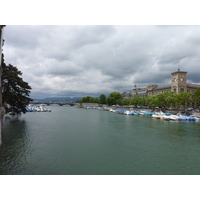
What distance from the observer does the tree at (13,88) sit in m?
34.9

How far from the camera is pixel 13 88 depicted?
1451 inches

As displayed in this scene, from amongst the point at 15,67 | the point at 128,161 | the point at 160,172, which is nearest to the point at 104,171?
the point at 128,161

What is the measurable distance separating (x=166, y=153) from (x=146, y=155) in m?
2.77

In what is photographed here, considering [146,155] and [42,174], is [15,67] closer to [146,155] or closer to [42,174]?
[42,174]

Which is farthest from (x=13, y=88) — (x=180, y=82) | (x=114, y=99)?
(x=114, y=99)

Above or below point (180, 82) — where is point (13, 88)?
below

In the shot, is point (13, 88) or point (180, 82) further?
point (180, 82)

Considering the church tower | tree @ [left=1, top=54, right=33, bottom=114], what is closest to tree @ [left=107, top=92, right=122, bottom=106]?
the church tower

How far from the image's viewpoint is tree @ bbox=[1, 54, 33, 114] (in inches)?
1373

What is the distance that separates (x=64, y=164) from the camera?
556 inches

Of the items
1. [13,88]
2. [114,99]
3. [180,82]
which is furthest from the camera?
[114,99]

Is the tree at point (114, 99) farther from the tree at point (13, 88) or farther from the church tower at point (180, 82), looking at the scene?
the tree at point (13, 88)

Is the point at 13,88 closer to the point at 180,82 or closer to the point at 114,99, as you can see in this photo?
the point at 180,82

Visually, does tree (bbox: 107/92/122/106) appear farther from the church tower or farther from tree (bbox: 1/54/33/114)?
tree (bbox: 1/54/33/114)
